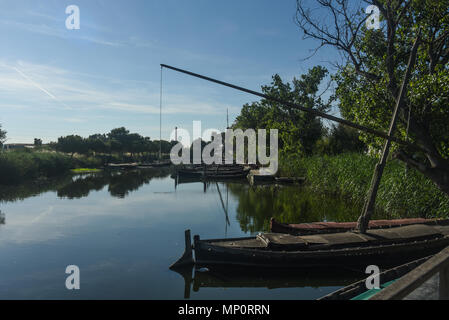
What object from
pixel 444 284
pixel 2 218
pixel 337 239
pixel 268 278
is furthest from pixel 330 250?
pixel 2 218

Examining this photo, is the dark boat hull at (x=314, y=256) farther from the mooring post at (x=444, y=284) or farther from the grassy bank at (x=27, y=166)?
the grassy bank at (x=27, y=166)

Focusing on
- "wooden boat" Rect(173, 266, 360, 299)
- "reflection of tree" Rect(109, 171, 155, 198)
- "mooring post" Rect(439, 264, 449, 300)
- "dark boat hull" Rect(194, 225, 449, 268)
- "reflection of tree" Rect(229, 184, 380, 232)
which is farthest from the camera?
"reflection of tree" Rect(109, 171, 155, 198)

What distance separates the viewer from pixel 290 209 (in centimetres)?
1839

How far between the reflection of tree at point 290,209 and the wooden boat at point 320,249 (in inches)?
198

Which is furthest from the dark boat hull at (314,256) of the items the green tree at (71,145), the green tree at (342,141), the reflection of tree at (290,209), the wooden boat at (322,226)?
the green tree at (71,145)

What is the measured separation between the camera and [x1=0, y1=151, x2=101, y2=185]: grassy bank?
100.0 feet

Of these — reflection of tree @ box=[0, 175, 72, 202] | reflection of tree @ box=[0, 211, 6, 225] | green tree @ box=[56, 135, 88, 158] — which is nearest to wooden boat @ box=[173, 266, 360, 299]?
reflection of tree @ box=[0, 211, 6, 225]

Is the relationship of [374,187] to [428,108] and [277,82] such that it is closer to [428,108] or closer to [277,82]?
[428,108]

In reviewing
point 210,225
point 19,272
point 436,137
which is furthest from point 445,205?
point 19,272

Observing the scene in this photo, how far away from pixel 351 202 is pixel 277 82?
2810cm

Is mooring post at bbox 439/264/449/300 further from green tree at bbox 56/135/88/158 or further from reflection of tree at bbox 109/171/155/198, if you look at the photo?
green tree at bbox 56/135/88/158

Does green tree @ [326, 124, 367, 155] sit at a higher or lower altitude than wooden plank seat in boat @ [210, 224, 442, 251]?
higher

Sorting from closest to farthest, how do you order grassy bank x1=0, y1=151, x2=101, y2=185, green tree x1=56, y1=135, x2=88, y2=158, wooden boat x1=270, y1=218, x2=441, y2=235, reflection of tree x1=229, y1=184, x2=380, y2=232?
1. wooden boat x1=270, y1=218, x2=441, y2=235
2. reflection of tree x1=229, y1=184, x2=380, y2=232
3. grassy bank x1=0, y1=151, x2=101, y2=185
4. green tree x1=56, y1=135, x2=88, y2=158

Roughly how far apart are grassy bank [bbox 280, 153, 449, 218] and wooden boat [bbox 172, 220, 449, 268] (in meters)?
4.01
